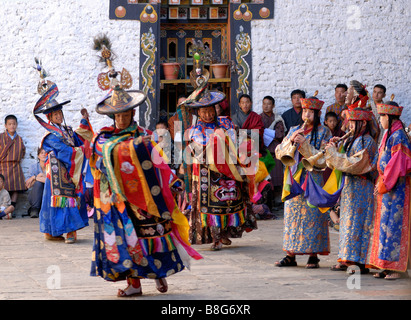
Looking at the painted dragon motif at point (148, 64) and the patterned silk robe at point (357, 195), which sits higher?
the painted dragon motif at point (148, 64)

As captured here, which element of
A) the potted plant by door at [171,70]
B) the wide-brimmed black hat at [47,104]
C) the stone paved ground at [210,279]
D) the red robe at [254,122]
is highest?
the potted plant by door at [171,70]

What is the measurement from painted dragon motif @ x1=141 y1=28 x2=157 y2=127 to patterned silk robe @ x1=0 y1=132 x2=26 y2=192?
232 cm

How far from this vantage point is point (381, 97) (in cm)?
1280

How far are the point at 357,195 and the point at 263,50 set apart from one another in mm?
6767

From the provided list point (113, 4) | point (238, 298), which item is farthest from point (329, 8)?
point (238, 298)

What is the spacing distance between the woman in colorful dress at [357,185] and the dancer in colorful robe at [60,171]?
3.59m

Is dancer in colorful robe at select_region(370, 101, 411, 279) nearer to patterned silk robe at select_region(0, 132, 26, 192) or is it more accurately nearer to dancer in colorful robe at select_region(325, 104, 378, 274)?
dancer in colorful robe at select_region(325, 104, 378, 274)

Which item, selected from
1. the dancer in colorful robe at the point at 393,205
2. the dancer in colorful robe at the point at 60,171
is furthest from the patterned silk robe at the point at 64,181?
the dancer in colorful robe at the point at 393,205

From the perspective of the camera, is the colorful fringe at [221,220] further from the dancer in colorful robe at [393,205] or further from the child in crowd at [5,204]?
the child in crowd at [5,204]

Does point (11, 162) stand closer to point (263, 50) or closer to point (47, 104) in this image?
point (47, 104)

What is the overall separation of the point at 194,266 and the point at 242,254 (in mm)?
1080

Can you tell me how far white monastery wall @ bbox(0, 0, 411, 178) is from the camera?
13.4 m

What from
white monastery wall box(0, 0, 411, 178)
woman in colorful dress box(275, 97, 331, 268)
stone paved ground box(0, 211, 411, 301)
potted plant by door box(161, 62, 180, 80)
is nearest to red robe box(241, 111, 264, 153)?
white monastery wall box(0, 0, 411, 178)

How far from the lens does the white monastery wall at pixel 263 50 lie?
13359mm
